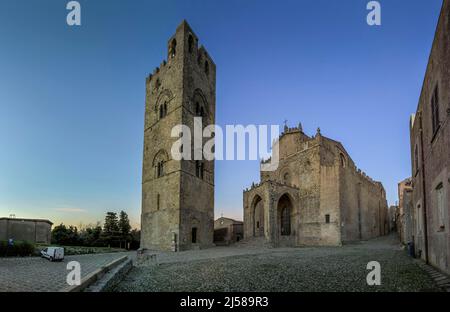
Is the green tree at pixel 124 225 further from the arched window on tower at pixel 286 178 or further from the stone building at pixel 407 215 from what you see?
the stone building at pixel 407 215

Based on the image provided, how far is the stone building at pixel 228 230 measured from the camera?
39531 mm

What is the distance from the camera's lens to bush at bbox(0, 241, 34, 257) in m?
16.3

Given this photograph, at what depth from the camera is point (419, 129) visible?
38.7 feet

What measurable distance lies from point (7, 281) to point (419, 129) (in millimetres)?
14899

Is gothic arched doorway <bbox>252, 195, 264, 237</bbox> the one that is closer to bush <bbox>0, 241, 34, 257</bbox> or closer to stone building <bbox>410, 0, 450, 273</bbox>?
bush <bbox>0, 241, 34, 257</bbox>

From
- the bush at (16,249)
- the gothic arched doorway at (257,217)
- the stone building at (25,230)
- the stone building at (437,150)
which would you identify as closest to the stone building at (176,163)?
the gothic arched doorway at (257,217)

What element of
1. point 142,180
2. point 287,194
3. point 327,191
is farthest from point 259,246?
point 142,180

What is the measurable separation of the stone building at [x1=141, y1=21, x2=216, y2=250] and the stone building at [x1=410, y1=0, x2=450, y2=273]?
56.1ft

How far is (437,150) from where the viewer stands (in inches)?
338

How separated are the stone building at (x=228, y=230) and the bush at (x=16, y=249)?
25.0 m

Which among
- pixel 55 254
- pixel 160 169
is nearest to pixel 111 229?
pixel 160 169

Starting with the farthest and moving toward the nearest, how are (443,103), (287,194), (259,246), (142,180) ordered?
(287,194) < (142,180) < (259,246) < (443,103)

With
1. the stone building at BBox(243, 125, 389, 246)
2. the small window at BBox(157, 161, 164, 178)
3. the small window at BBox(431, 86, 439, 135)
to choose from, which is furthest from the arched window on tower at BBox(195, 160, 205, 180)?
the small window at BBox(431, 86, 439, 135)
